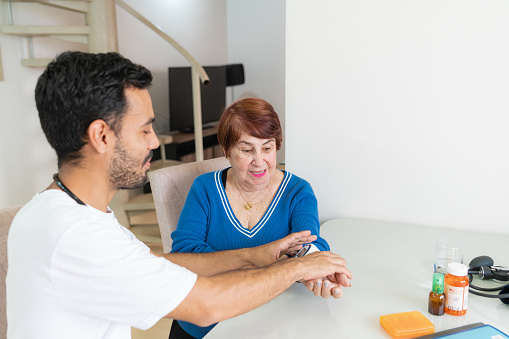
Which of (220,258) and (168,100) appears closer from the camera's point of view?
(220,258)

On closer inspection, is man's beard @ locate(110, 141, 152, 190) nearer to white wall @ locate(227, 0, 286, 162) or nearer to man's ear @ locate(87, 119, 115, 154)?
man's ear @ locate(87, 119, 115, 154)

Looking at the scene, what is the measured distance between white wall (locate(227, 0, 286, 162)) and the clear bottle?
14.7ft

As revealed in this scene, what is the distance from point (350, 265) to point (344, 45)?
88cm

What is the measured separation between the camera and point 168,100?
196 inches

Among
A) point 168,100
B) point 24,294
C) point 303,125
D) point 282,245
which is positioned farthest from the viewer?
point 168,100

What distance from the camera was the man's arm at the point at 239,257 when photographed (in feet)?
4.54

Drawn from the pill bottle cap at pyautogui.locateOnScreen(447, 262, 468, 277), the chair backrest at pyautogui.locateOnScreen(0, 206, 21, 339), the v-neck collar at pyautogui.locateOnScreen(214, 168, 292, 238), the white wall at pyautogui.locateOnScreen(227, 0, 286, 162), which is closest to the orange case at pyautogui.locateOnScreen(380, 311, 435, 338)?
the pill bottle cap at pyautogui.locateOnScreen(447, 262, 468, 277)

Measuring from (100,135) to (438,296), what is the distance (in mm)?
881

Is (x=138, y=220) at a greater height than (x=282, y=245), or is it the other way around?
(x=282, y=245)

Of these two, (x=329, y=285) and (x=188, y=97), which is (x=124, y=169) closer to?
(x=329, y=285)

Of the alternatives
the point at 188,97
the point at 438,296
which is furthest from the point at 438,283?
the point at 188,97


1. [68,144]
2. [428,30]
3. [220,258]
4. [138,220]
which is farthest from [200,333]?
[138,220]

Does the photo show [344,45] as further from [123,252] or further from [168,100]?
[168,100]

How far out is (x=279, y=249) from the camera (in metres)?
1.38
